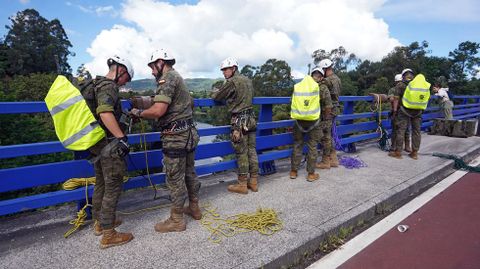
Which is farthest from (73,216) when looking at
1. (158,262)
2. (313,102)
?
(313,102)

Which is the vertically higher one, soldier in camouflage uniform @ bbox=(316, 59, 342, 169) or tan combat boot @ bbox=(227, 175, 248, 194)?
soldier in camouflage uniform @ bbox=(316, 59, 342, 169)

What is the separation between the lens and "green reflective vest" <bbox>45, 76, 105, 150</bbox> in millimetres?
2705

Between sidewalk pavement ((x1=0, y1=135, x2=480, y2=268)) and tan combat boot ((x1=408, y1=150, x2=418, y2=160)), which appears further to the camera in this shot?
tan combat boot ((x1=408, y1=150, x2=418, y2=160))

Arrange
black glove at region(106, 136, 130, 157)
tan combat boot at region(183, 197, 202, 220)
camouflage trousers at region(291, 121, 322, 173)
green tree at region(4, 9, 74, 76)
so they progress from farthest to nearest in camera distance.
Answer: green tree at region(4, 9, 74, 76) → camouflage trousers at region(291, 121, 322, 173) → tan combat boot at region(183, 197, 202, 220) → black glove at region(106, 136, 130, 157)

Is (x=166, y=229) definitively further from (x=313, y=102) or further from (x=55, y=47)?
(x=55, y=47)

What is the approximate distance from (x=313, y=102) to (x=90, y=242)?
354 cm

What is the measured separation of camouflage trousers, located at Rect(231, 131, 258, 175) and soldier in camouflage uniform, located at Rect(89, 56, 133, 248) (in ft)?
5.79

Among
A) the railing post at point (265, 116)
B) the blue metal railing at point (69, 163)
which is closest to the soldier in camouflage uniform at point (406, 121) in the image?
the blue metal railing at point (69, 163)

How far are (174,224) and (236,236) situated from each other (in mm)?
682

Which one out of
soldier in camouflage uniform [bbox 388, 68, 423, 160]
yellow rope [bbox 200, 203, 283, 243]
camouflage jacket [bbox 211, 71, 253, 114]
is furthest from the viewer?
soldier in camouflage uniform [bbox 388, 68, 423, 160]

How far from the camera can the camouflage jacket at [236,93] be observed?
13.8ft

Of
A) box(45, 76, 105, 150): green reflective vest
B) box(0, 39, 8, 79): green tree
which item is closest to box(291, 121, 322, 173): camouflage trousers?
box(45, 76, 105, 150): green reflective vest

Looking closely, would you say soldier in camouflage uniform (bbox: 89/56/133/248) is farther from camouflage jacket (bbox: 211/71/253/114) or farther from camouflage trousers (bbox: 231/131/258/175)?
camouflage trousers (bbox: 231/131/258/175)

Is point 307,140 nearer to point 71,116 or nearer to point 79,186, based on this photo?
point 79,186
